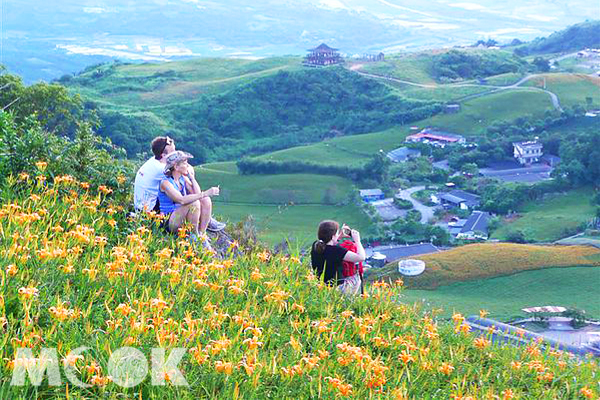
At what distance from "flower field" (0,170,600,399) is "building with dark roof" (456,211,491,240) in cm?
3375

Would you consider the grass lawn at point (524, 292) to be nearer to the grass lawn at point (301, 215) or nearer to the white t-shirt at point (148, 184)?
the grass lawn at point (301, 215)

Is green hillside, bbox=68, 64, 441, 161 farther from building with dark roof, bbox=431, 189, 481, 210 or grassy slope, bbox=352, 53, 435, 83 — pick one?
building with dark roof, bbox=431, 189, 481, 210

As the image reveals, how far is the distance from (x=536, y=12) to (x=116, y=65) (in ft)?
429

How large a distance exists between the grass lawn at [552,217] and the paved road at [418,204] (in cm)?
468

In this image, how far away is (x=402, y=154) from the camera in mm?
59344

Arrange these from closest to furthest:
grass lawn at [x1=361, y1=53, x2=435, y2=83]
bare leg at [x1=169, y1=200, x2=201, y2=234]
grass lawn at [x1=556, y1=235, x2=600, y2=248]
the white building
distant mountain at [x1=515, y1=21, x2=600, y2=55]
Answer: bare leg at [x1=169, y1=200, x2=201, y2=234] → grass lawn at [x1=556, y1=235, x2=600, y2=248] → the white building → grass lawn at [x1=361, y1=53, x2=435, y2=83] → distant mountain at [x1=515, y1=21, x2=600, y2=55]

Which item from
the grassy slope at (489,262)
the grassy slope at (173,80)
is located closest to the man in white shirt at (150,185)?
the grassy slope at (489,262)

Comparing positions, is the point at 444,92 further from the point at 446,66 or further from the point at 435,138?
the point at 446,66

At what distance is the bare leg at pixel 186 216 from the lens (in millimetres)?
6441

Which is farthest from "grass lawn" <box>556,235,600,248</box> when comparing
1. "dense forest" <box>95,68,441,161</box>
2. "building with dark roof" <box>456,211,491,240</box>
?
"dense forest" <box>95,68,441,161</box>

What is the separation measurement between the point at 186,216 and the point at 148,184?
2.13 feet

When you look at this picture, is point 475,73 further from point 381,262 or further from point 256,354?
point 256,354

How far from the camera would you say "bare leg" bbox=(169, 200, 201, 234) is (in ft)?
21.1

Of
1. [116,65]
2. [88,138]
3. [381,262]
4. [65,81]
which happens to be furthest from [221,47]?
[88,138]
